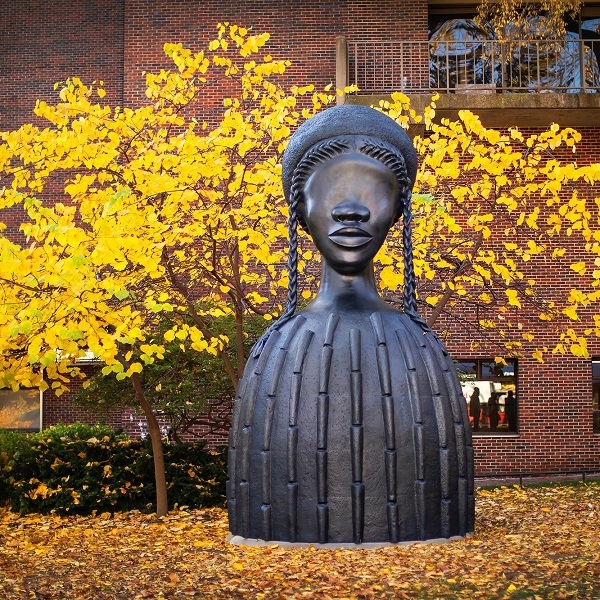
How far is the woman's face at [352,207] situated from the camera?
4789mm

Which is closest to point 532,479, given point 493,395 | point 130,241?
point 493,395

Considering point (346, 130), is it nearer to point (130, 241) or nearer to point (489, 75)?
point (130, 241)

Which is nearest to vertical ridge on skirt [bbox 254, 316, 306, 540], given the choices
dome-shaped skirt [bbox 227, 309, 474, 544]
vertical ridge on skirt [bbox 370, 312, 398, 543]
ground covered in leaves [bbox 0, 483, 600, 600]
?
dome-shaped skirt [bbox 227, 309, 474, 544]

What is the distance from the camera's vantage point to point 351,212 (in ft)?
15.6

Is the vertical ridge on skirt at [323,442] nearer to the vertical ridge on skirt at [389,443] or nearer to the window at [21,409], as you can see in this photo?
the vertical ridge on skirt at [389,443]

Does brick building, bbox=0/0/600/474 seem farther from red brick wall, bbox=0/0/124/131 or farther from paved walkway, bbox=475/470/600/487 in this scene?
paved walkway, bbox=475/470/600/487

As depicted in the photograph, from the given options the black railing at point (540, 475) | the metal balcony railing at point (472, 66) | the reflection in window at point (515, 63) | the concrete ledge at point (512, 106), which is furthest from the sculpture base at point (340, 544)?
the reflection in window at point (515, 63)

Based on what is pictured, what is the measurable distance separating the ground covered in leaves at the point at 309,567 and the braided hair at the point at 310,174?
1254mm

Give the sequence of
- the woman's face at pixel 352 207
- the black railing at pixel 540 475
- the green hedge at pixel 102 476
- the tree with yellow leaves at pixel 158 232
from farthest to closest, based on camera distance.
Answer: the black railing at pixel 540 475, the green hedge at pixel 102 476, the tree with yellow leaves at pixel 158 232, the woman's face at pixel 352 207

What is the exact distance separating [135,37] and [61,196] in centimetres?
354

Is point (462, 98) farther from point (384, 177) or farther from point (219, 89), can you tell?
point (384, 177)

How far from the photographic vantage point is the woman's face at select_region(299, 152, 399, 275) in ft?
15.7

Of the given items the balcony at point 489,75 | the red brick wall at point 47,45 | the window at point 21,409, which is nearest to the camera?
the balcony at point 489,75

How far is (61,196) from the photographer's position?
62.1 ft
